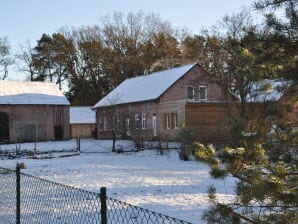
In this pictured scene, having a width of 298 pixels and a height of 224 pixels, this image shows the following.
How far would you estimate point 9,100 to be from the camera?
162ft

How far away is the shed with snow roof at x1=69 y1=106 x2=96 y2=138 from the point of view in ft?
213

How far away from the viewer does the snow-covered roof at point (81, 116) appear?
65113mm

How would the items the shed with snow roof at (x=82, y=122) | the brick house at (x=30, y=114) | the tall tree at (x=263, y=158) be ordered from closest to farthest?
the tall tree at (x=263, y=158), the brick house at (x=30, y=114), the shed with snow roof at (x=82, y=122)

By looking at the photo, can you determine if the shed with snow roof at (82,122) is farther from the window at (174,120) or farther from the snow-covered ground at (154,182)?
the snow-covered ground at (154,182)

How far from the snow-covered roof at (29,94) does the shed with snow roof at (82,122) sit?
10.5 metres

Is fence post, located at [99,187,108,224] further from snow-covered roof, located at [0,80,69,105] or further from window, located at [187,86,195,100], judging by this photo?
snow-covered roof, located at [0,80,69,105]

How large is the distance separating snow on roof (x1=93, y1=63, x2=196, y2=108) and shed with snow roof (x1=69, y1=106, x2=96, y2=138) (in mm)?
11816

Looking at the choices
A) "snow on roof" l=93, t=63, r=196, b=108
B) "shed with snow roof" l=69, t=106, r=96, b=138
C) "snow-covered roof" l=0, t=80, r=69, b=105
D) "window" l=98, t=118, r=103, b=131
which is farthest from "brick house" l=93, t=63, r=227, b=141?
"shed with snow roof" l=69, t=106, r=96, b=138

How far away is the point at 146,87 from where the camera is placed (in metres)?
49.2

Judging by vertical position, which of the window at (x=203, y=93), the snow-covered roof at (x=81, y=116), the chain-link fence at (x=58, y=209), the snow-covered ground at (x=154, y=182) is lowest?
the snow-covered ground at (x=154, y=182)

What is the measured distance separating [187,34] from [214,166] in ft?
228

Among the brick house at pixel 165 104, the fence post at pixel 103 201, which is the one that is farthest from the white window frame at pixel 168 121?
the fence post at pixel 103 201

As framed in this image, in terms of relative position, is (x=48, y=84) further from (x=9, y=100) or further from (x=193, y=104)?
(x=193, y=104)

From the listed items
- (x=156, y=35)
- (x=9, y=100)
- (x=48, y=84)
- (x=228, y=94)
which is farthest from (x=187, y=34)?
(x=228, y=94)
